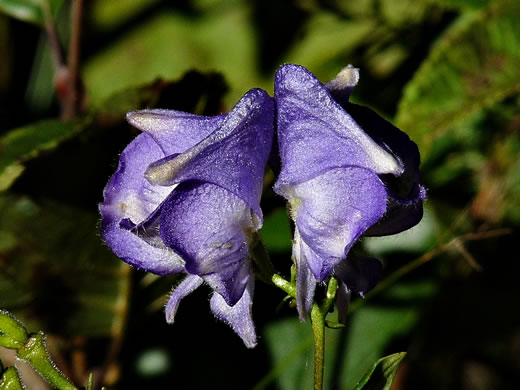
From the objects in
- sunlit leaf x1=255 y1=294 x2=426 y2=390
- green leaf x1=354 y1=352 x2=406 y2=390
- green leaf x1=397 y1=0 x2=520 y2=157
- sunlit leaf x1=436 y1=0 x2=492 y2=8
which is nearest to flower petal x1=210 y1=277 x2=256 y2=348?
green leaf x1=354 y1=352 x2=406 y2=390

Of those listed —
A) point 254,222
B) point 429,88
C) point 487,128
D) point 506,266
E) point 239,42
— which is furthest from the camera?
point 239,42

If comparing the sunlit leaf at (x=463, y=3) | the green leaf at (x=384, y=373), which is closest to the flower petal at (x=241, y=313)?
the green leaf at (x=384, y=373)

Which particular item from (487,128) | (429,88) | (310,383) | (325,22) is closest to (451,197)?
(487,128)

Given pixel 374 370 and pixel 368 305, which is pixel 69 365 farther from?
pixel 374 370

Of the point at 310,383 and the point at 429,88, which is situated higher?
the point at 429,88

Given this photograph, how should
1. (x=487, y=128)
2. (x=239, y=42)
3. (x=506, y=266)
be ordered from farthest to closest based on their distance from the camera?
(x=239, y=42)
(x=506, y=266)
(x=487, y=128)

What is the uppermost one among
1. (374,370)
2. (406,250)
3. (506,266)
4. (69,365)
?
(374,370)

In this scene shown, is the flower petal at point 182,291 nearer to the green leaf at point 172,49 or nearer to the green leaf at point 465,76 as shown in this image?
the green leaf at point 465,76
